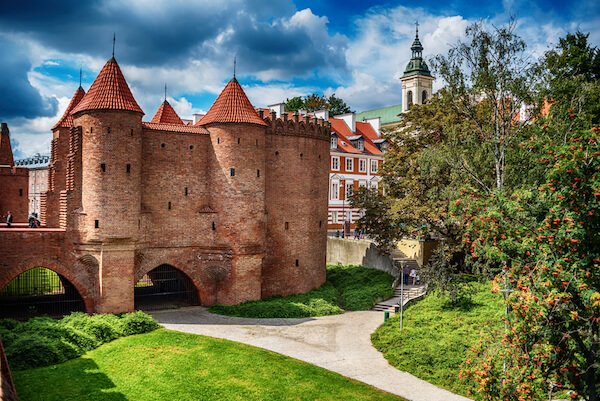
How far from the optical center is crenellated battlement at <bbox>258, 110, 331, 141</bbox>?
3434cm

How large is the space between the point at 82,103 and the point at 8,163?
59.9 feet

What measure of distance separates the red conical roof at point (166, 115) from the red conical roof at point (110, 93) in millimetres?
5897

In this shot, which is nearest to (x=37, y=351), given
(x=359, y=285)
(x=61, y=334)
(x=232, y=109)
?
(x=61, y=334)

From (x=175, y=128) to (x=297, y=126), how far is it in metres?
8.02

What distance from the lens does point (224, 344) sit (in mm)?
24125

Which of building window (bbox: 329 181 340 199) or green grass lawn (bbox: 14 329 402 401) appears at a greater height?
building window (bbox: 329 181 340 199)

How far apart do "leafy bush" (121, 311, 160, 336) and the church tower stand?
5541 centimetres

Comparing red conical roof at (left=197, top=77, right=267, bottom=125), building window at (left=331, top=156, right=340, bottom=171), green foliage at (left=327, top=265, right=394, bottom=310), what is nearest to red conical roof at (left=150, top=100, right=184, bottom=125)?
red conical roof at (left=197, top=77, right=267, bottom=125)

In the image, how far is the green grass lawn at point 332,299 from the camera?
30.7 meters

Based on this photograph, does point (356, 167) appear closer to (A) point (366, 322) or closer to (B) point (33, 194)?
(A) point (366, 322)

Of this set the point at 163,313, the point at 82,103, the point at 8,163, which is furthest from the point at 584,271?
the point at 8,163

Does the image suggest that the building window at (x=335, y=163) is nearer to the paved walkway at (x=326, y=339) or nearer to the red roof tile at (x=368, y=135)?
the red roof tile at (x=368, y=135)

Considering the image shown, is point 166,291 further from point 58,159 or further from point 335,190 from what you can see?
point 335,190

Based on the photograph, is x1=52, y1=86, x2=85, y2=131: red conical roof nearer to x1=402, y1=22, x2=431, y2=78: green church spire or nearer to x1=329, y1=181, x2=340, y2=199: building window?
x1=329, y1=181, x2=340, y2=199: building window
